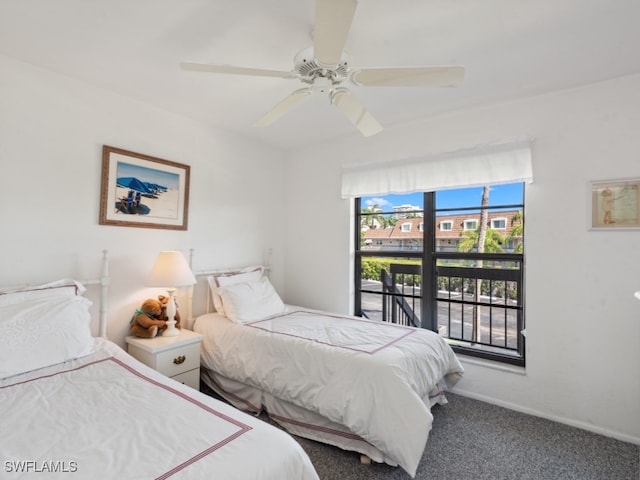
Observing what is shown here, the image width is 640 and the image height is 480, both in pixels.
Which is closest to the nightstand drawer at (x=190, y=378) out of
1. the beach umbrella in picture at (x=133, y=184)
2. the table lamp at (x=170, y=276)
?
the table lamp at (x=170, y=276)

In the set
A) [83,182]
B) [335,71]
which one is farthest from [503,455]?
[83,182]

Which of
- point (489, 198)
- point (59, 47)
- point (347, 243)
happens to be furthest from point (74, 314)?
point (489, 198)

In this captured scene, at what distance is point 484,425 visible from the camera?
91.5 inches

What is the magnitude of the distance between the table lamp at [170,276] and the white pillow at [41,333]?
53cm

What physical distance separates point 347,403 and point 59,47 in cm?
271

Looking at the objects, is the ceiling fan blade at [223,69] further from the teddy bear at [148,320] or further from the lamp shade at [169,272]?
Result: the teddy bear at [148,320]

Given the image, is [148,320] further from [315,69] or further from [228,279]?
[315,69]

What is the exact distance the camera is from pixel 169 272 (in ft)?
8.13

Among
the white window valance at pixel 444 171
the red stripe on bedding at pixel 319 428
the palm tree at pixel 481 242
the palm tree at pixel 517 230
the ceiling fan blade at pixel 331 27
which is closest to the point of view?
the ceiling fan blade at pixel 331 27

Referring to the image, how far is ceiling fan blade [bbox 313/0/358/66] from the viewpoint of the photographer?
1.12 metres

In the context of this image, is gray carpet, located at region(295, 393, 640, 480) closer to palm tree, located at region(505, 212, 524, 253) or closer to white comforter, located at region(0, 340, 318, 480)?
white comforter, located at region(0, 340, 318, 480)

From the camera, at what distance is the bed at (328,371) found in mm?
1760

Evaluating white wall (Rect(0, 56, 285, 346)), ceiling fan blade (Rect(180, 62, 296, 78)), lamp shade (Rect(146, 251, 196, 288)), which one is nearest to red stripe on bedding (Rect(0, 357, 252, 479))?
lamp shade (Rect(146, 251, 196, 288))

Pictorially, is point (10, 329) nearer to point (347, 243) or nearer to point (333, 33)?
point (333, 33)
